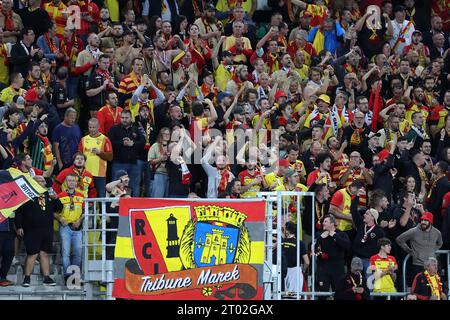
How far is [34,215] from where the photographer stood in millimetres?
20656

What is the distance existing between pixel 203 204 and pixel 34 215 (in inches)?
106

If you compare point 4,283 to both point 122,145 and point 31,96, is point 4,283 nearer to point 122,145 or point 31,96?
point 122,145

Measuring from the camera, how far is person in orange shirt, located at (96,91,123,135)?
75.9 ft

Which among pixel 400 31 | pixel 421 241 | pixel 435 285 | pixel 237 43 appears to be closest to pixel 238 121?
pixel 237 43

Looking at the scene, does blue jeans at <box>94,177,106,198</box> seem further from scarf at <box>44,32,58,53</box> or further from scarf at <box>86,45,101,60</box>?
scarf at <box>44,32,58,53</box>

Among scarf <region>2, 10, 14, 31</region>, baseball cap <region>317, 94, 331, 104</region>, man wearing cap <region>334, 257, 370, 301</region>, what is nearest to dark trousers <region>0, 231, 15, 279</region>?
man wearing cap <region>334, 257, 370, 301</region>

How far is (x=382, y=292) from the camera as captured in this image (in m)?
21.2

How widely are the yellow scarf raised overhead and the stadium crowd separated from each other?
0.06 m

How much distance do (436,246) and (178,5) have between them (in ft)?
28.7

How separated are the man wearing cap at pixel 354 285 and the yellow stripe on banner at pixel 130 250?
67.5 inches

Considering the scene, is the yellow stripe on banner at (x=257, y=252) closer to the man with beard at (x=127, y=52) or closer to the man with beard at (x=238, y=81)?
the man with beard at (x=238, y=81)

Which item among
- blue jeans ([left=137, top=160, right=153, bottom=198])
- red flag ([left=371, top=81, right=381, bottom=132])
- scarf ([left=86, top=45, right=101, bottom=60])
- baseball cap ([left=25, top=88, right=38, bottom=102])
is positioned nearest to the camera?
blue jeans ([left=137, top=160, right=153, bottom=198])
